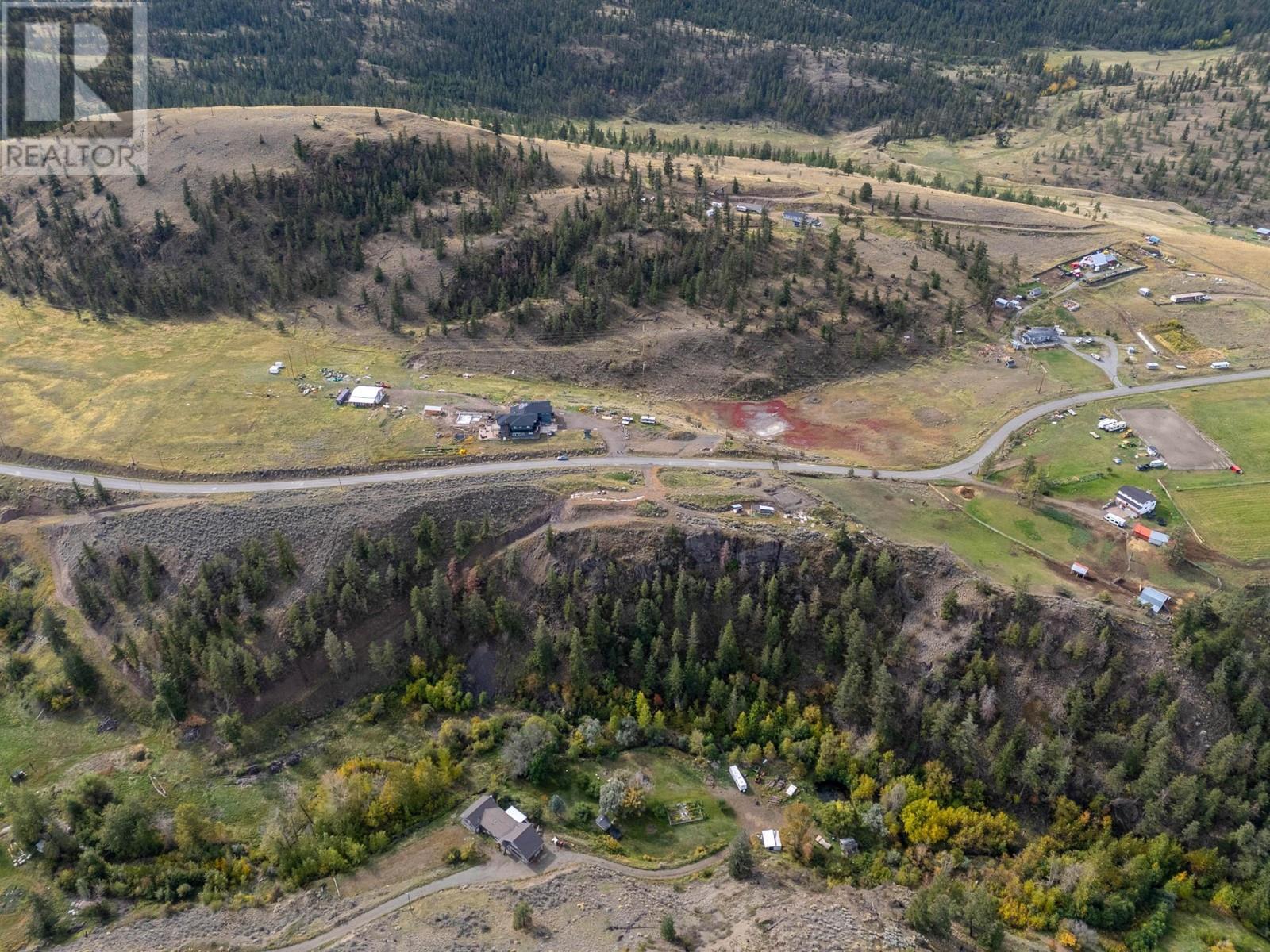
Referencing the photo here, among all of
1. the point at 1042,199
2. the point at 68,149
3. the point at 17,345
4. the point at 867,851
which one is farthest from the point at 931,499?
the point at 68,149

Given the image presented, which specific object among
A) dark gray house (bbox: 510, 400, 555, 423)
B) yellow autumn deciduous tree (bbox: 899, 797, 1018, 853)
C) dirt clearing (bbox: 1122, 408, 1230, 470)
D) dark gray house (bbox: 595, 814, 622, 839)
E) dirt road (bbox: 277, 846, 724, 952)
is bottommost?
dirt road (bbox: 277, 846, 724, 952)

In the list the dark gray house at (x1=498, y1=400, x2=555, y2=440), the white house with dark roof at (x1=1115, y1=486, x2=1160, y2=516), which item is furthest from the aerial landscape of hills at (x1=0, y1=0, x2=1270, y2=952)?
the white house with dark roof at (x1=1115, y1=486, x2=1160, y2=516)

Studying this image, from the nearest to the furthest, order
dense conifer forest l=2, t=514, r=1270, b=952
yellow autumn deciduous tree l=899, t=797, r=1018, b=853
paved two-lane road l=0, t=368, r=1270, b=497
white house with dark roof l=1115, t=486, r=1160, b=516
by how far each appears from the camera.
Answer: dense conifer forest l=2, t=514, r=1270, b=952 → yellow autumn deciduous tree l=899, t=797, r=1018, b=853 → white house with dark roof l=1115, t=486, r=1160, b=516 → paved two-lane road l=0, t=368, r=1270, b=497

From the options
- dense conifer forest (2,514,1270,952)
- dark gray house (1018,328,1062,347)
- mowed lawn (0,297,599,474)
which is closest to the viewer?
dense conifer forest (2,514,1270,952)

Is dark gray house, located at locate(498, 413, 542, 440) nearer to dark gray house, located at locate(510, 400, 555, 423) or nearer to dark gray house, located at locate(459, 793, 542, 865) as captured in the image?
dark gray house, located at locate(510, 400, 555, 423)

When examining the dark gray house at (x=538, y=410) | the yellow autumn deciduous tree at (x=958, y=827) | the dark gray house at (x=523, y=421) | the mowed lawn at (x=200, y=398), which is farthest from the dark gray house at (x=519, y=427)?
the yellow autumn deciduous tree at (x=958, y=827)

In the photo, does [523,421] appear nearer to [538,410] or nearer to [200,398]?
[538,410]

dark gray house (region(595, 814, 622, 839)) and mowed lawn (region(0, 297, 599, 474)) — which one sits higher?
mowed lawn (region(0, 297, 599, 474))
